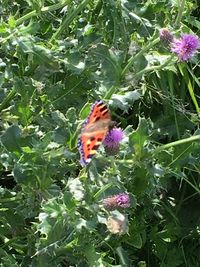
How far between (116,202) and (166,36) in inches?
23.8

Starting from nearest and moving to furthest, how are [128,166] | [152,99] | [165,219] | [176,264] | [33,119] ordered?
[128,166] → [33,119] → [176,264] → [165,219] → [152,99]

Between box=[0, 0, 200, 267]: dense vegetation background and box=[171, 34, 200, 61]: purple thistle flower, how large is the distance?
3cm

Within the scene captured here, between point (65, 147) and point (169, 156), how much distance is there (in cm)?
35

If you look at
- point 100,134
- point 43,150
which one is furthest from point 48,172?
point 100,134

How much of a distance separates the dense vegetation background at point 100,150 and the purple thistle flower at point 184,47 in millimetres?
→ 27

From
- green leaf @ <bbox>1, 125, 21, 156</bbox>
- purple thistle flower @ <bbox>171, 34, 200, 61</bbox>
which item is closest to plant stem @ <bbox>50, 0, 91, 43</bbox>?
purple thistle flower @ <bbox>171, 34, 200, 61</bbox>

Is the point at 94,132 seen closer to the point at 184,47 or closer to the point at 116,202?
the point at 116,202

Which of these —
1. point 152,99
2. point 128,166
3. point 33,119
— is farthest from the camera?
point 152,99

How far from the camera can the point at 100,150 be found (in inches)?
77.9

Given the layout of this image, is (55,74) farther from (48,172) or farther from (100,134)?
(100,134)

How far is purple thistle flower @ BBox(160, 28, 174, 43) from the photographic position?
2111 mm

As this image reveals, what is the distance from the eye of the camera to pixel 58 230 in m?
1.89

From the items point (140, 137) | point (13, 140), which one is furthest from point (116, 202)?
point (13, 140)

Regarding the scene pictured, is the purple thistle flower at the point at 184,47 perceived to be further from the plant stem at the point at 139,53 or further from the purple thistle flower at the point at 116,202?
the purple thistle flower at the point at 116,202
